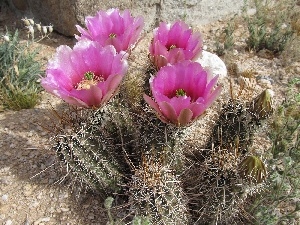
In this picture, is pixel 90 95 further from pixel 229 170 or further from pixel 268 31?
pixel 268 31

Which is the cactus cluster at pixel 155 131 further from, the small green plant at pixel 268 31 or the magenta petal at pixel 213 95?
the small green plant at pixel 268 31

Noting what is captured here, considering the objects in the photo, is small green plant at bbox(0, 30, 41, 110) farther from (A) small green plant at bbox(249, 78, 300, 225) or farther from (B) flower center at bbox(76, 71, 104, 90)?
(A) small green plant at bbox(249, 78, 300, 225)

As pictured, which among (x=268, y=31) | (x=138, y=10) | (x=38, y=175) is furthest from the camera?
(x=268, y=31)

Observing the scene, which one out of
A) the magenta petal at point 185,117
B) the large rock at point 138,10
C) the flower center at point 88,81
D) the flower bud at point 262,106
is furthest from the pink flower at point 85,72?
the large rock at point 138,10

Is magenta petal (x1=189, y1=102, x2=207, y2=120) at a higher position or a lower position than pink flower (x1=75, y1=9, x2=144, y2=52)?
lower

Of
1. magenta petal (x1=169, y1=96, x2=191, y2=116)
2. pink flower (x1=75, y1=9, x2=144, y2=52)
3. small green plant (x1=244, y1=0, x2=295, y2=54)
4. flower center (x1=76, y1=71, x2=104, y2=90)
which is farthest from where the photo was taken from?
small green plant (x1=244, y1=0, x2=295, y2=54)

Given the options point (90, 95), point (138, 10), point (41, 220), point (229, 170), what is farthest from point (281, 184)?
point (138, 10)

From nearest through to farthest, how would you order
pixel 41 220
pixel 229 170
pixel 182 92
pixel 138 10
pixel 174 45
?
pixel 182 92, pixel 229 170, pixel 174 45, pixel 41 220, pixel 138 10

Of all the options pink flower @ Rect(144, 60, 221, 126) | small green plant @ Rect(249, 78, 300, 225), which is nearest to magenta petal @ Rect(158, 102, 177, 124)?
pink flower @ Rect(144, 60, 221, 126)
